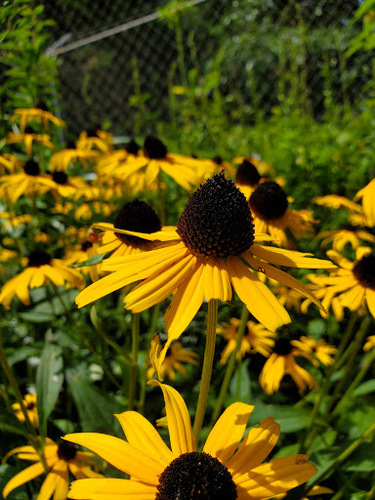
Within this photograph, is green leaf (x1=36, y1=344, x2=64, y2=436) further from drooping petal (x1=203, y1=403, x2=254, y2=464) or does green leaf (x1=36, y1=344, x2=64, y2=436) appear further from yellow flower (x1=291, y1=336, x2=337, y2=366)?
yellow flower (x1=291, y1=336, x2=337, y2=366)

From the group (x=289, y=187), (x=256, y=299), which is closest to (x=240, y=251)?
(x=256, y=299)

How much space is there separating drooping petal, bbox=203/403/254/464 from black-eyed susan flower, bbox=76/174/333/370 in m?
0.19

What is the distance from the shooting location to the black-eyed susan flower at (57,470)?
96cm

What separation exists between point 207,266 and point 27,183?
1243 mm

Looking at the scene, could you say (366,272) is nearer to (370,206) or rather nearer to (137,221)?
(370,206)

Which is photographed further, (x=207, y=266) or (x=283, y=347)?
(x=283, y=347)

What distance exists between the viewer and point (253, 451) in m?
0.68

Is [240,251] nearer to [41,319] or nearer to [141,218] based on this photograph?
[141,218]

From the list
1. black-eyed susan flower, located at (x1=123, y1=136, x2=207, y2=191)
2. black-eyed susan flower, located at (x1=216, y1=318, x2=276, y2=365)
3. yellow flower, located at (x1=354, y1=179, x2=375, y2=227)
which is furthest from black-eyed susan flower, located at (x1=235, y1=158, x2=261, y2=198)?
yellow flower, located at (x1=354, y1=179, x2=375, y2=227)

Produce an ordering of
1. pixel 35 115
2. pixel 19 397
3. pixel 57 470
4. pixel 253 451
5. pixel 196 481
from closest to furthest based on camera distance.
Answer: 1. pixel 196 481
2. pixel 253 451
3. pixel 19 397
4. pixel 57 470
5. pixel 35 115

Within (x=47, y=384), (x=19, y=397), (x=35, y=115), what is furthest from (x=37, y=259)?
(x=35, y=115)

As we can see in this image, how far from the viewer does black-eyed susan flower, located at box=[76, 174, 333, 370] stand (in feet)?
2.13

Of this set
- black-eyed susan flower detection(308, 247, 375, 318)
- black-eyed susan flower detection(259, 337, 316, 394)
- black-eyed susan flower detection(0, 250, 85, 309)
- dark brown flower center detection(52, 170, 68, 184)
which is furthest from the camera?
dark brown flower center detection(52, 170, 68, 184)

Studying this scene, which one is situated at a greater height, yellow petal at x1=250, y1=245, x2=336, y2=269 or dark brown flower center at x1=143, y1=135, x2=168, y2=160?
dark brown flower center at x1=143, y1=135, x2=168, y2=160
